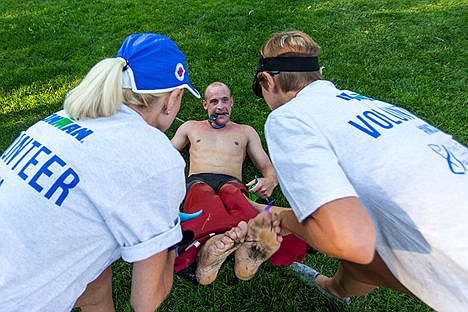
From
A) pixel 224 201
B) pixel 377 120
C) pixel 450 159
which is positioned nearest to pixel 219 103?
pixel 224 201

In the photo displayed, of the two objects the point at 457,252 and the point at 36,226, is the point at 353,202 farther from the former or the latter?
the point at 36,226

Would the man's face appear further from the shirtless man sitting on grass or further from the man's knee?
the man's knee

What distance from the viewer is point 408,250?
1698 millimetres

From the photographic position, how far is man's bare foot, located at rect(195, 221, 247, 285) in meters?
2.31

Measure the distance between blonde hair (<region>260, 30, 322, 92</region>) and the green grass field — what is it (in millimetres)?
1488

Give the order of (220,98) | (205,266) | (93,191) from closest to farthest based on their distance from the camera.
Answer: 1. (93,191)
2. (205,266)
3. (220,98)

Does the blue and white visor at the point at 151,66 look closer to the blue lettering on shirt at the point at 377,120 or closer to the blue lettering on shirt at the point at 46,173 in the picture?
the blue lettering on shirt at the point at 46,173

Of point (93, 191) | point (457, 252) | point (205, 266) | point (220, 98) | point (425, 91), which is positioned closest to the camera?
point (93, 191)

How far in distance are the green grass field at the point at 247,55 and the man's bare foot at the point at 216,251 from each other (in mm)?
390

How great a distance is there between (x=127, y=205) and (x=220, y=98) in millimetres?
2772

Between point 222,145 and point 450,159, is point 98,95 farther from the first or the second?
Result: point 222,145

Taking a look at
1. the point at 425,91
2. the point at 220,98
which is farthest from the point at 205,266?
the point at 425,91

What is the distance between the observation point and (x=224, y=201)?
3170 mm

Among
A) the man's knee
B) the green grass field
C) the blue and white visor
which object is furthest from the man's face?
the man's knee
